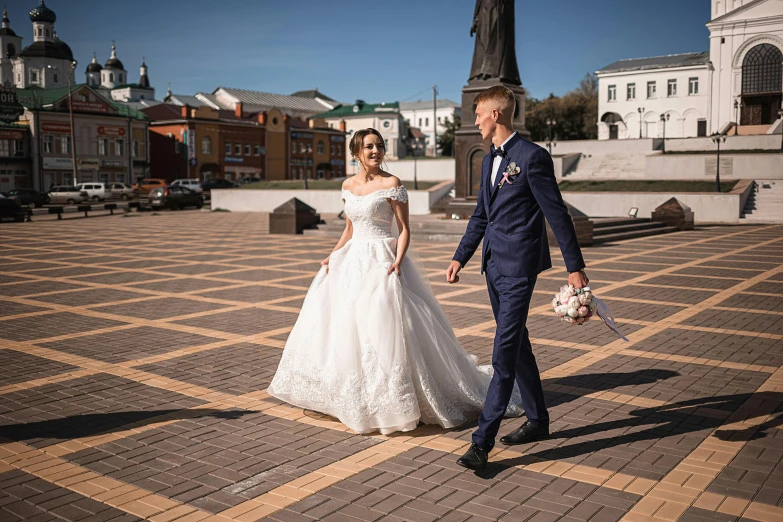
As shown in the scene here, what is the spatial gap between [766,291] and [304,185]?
3112cm

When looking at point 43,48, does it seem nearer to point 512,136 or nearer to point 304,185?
point 304,185

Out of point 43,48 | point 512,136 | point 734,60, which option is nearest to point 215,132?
point 43,48

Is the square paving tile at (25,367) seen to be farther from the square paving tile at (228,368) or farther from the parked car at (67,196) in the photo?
the parked car at (67,196)

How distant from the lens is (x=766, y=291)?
10.9m

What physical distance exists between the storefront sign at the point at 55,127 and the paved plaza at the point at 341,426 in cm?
5365

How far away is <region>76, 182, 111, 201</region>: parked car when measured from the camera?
4838 centimetres

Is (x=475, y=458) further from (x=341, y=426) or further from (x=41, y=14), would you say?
(x=41, y=14)

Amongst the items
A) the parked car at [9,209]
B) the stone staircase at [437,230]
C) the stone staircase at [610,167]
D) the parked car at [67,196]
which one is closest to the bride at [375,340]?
the stone staircase at [437,230]

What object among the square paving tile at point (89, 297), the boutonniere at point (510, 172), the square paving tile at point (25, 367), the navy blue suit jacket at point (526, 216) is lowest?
the square paving tile at point (25, 367)

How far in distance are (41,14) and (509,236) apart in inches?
4243

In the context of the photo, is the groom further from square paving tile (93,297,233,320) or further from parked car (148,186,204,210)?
parked car (148,186,204,210)

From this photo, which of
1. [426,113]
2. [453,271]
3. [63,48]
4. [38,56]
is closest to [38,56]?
[38,56]

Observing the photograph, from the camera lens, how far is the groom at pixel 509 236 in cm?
425

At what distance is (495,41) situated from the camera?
64.3ft
